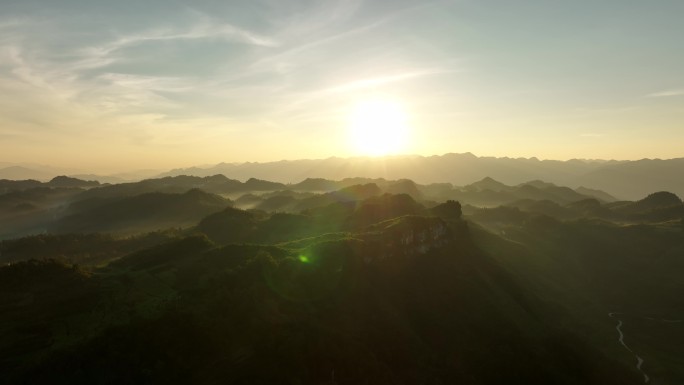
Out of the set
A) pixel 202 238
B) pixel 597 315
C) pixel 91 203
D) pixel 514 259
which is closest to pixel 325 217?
pixel 202 238

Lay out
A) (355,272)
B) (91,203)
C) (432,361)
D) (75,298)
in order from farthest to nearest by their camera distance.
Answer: (91,203) → (355,272) → (432,361) → (75,298)

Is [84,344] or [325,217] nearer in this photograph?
[84,344]

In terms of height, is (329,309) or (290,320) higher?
(290,320)

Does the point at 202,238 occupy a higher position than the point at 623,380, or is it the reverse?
the point at 202,238

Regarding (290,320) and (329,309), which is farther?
(329,309)

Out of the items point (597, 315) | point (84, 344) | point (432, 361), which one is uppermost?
point (84, 344)

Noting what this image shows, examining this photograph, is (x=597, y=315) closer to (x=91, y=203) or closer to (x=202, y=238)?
(x=202, y=238)

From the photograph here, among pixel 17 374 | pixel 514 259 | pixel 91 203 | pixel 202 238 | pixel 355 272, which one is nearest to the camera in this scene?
pixel 17 374

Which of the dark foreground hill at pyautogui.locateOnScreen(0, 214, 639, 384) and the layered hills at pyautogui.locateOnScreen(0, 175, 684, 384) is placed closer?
the dark foreground hill at pyautogui.locateOnScreen(0, 214, 639, 384)

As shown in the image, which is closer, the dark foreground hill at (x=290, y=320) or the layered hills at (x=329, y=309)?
the dark foreground hill at (x=290, y=320)

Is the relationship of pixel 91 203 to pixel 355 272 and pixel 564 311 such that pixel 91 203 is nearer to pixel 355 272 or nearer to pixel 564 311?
pixel 355 272
